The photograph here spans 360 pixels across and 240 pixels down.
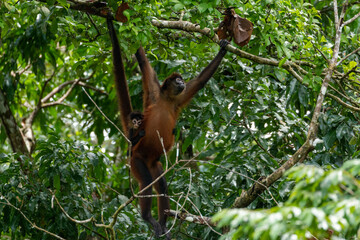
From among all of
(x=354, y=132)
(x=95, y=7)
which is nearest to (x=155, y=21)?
(x=95, y=7)

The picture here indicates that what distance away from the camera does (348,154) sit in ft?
24.4

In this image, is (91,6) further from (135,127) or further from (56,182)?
(56,182)

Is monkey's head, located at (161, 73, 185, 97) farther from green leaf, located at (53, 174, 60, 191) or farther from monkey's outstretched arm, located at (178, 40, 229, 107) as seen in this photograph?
green leaf, located at (53, 174, 60, 191)

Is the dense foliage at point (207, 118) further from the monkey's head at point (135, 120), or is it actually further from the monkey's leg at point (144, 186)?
the monkey's head at point (135, 120)

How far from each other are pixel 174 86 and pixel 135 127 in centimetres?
90

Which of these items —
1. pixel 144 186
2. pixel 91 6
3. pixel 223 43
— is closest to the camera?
pixel 91 6

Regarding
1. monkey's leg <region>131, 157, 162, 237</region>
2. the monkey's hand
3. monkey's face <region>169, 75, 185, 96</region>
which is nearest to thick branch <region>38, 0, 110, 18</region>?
the monkey's hand

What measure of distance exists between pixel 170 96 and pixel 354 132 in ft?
9.23

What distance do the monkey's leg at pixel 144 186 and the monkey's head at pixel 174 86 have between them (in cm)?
116

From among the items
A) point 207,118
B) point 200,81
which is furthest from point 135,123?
point 200,81

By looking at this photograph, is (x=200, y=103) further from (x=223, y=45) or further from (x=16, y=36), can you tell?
(x=16, y=36)

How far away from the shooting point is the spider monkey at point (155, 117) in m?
7.91

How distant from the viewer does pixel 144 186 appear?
7883mm

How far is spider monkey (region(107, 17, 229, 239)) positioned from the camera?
7.91 m
